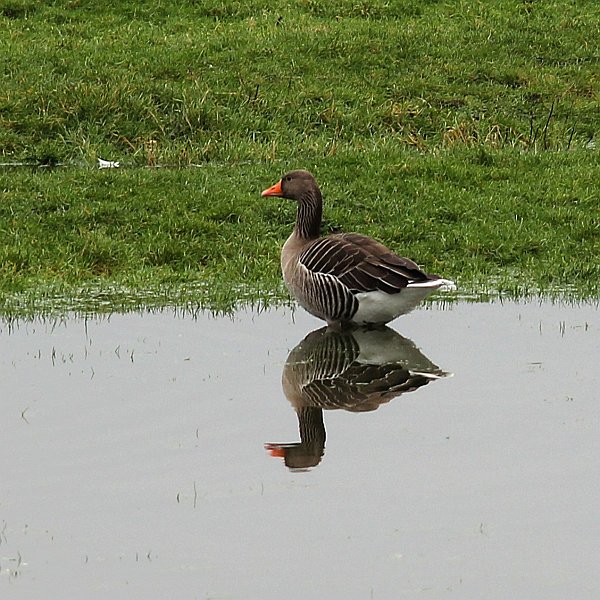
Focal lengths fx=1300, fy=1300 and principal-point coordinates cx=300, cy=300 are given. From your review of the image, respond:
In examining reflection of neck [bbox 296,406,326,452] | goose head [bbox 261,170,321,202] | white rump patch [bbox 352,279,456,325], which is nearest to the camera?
reflection of neck [bbox 296,406,326,452]

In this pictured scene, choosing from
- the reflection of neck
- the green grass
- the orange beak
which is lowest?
the green grass

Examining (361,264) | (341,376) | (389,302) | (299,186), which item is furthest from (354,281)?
(299,186)

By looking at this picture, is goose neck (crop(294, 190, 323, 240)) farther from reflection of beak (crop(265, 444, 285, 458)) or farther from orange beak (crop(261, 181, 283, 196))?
reflection of beak (crop(265, 444, 285, 458))

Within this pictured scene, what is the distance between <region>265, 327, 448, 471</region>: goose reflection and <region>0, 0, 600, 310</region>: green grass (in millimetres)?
1740

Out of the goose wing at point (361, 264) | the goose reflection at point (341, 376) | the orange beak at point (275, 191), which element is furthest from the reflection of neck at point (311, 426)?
the orange beak at point (275, 191)

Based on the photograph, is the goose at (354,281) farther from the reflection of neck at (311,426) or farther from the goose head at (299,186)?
the reflection of neck at (311,426)

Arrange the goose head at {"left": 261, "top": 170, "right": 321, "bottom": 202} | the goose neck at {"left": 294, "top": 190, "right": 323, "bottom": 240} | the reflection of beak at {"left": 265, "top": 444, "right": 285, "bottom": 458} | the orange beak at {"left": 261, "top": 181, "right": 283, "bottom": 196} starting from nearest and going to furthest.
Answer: the reflection of beak at {"left": 265, "top": 444, "right": 285, "bottom": 458}
the goose neck at {"left": 294, "top": 190, "right": 323, "bottom": 240}
the goose head at {"left": 261, "top": 170, "right": 321, "bottom": 202}
the orange beak at {"left": 261, "top": 181, "right": 283, "bottom": 196}

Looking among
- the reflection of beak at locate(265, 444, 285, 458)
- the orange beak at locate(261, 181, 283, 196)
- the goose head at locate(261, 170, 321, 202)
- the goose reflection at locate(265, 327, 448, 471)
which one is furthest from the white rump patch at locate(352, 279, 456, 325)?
the reflection of beak at locate(265, 444, 285, 458)

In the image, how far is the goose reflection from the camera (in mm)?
8352

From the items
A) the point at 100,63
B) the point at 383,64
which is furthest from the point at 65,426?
the point at 383,64

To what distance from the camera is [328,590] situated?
19.8ft

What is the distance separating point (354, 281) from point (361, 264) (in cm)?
17

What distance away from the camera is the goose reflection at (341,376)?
8352 mm

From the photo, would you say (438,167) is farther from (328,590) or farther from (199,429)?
(328,590)
